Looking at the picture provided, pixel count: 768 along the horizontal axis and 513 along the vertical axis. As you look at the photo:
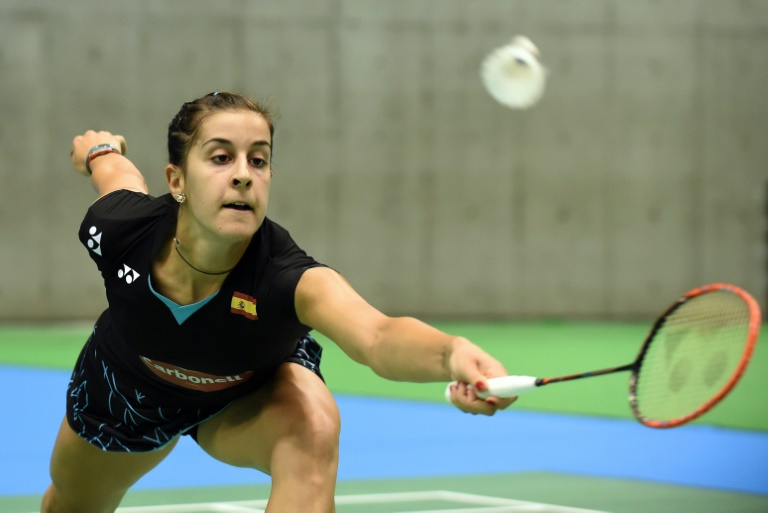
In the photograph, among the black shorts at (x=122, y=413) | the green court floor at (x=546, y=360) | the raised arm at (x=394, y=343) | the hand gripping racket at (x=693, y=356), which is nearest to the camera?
the raised arm at (x=394, y=343)

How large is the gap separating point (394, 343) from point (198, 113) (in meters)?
1.11

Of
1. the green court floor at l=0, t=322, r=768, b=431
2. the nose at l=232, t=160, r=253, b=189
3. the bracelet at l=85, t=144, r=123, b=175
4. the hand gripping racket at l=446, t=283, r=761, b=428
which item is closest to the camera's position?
→ the hand gripping racket at l=446, t=283, r=761, b=428

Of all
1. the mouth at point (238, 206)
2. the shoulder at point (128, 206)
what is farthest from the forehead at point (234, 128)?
the shoulder at point (128, 206)

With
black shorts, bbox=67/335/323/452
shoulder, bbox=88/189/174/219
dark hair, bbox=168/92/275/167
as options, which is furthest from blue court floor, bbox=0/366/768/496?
dark hair, bbox=168/92/275/167

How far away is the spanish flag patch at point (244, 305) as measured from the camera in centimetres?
336

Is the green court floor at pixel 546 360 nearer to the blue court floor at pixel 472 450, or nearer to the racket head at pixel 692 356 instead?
the blue court floor at pixel 472 450

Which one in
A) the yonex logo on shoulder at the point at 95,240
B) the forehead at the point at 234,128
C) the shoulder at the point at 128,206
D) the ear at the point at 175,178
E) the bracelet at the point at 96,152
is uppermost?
the forehead at the point at 234,128

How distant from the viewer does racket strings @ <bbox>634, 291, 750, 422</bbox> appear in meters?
2.73

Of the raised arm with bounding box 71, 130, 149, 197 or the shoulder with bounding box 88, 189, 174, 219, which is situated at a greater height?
the raised arm with bounding box 71, 130, 149, 197

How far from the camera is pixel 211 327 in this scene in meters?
3.43

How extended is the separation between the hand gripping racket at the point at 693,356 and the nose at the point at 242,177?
1.20 meters

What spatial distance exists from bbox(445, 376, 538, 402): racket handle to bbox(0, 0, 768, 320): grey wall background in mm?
11749

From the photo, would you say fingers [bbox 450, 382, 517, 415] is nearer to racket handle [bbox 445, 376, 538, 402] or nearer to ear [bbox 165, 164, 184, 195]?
racket handle [bbox 445, 376, 538, 402]

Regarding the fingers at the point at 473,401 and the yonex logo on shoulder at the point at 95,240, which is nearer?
the fingers at the point at 473,401
